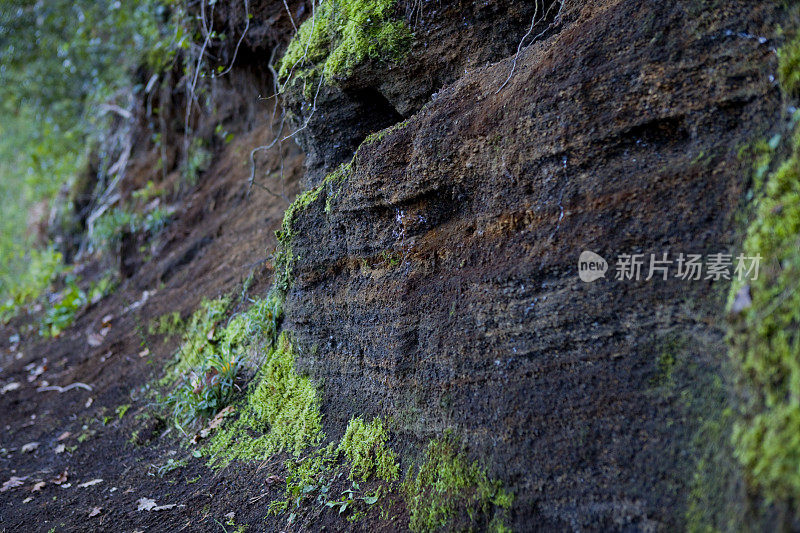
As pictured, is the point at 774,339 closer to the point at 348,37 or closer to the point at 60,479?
the point at 348,37

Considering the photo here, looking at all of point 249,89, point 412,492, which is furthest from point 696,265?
point 249,89

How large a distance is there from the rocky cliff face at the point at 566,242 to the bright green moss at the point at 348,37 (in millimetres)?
549

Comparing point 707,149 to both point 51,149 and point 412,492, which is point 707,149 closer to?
point 412,492

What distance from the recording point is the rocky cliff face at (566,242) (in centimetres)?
228

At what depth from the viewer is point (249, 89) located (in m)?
7.21

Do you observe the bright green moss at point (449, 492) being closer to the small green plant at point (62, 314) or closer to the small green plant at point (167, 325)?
the small green plant at point (167, 325)

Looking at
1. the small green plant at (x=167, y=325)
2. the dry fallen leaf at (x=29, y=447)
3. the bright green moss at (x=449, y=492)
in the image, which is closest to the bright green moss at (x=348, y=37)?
the bright green moss at (x=449, y=492)

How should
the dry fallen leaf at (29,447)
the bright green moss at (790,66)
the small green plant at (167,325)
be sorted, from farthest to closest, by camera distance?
the small green plant at (167,325)
the dry fallen leaf at (29,447)
the bright green moss at (790,66)

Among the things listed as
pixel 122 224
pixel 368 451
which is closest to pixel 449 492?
pixel 368 451

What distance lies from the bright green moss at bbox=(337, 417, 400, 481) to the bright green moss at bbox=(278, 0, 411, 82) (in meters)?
2.35

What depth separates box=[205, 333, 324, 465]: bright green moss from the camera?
3739mm

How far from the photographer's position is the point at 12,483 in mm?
4504

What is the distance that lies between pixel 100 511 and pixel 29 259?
9782 millimetres

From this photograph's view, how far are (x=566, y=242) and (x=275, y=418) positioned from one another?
8.16ft
